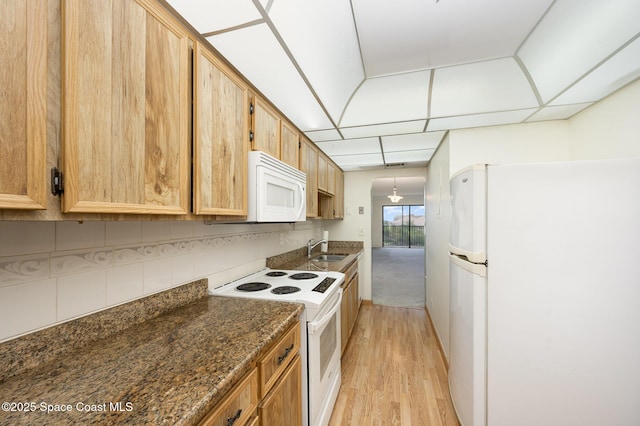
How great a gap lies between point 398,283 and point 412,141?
3.66 metres

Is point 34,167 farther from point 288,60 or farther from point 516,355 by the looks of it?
point 516,355

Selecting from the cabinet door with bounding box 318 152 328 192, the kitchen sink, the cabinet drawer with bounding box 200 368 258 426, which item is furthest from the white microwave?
the kitchen sink

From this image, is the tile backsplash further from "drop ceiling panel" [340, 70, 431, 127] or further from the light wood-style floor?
the light wood-style floor

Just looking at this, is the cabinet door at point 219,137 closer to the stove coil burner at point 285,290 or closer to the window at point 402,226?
the stove coil burner at point 285,290

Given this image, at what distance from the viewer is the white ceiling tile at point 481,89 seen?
4.83ft

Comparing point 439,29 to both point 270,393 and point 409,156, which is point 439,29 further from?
point 409,156

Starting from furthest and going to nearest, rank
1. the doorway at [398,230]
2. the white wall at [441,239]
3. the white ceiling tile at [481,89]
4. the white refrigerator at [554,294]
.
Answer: the doorway at [398,230], the white wall at [441,239], the white ceiling tile at [481,89], the white refrigerator at [554,294]

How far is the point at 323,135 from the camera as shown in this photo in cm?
238

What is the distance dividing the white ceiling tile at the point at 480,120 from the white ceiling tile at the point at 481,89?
90 millimetres

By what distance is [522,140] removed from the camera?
2178 millimetres

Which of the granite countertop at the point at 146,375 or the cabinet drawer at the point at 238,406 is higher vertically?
the granite countertop at the point at 146,375

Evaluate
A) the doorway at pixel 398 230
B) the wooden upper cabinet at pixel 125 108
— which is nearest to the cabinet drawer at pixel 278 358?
the wooden upper cabinet at pixel 125 108

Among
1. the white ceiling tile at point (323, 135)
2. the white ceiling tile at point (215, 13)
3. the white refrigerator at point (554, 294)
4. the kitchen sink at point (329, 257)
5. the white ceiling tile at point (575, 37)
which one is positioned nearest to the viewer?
the white ceiling tile at point (215, 13)

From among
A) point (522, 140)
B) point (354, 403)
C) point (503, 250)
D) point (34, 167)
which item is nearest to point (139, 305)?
point (34, 167)
